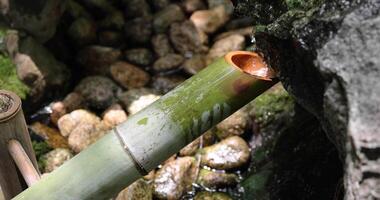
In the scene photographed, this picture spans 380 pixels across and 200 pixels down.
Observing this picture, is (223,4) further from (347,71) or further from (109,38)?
(347,71)

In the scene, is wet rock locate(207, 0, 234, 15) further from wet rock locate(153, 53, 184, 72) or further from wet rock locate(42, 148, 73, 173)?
wet rock locate(42, 148, 73, 173)

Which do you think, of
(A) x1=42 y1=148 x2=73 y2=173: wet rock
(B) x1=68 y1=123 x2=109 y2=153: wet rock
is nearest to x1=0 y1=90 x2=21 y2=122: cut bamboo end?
(A) x1=42 y1=148 x2=73 y2=173: wet rock

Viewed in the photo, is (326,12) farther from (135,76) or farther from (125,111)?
(135,76)

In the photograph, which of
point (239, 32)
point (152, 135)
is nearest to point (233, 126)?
point (239, 32)

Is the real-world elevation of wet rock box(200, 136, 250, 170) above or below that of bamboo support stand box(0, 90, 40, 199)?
below

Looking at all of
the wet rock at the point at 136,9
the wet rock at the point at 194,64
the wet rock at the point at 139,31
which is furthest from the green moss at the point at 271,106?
the wet rock at the point at 136,9

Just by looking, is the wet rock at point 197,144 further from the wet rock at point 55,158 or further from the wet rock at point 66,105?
the wet rock at point 66,105
